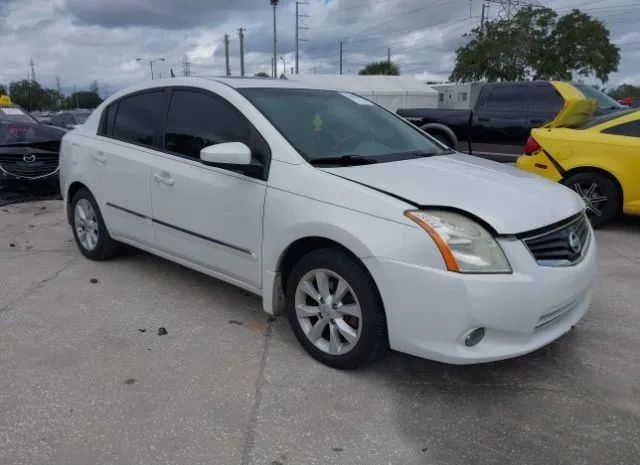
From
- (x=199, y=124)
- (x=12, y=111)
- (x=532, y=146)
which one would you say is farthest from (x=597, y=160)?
(x=12, y=111)

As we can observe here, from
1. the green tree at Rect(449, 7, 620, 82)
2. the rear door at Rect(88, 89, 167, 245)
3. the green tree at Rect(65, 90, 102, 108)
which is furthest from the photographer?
the green tree at Rect(65, 90, 102, 108)

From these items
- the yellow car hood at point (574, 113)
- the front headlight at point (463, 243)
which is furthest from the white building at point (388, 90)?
the front headlight at point (463, 243)

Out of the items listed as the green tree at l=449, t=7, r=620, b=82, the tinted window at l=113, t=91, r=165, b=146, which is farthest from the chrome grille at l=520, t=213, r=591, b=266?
the green tree at l=449, t=7, r=620, b=82

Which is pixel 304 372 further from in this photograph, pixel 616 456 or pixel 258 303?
pixel 616 456

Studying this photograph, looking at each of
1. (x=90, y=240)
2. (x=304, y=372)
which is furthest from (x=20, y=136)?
(x=304, y=372)

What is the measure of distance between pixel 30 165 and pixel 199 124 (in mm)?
5738

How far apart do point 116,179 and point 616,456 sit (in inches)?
154

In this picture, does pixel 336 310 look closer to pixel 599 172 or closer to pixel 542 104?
pixel 599 172

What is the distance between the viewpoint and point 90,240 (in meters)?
5.18

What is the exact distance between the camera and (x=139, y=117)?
4.54m

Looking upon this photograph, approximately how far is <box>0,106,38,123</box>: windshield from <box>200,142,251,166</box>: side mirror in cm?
756

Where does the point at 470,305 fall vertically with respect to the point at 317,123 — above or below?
below

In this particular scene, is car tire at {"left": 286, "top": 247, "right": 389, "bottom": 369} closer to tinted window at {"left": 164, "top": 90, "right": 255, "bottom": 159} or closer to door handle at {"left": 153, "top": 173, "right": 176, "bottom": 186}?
tinted window at {"left": 164, "top": 90, "right": 255, "bottom": 159}

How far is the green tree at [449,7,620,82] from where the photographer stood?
33.3 meters
